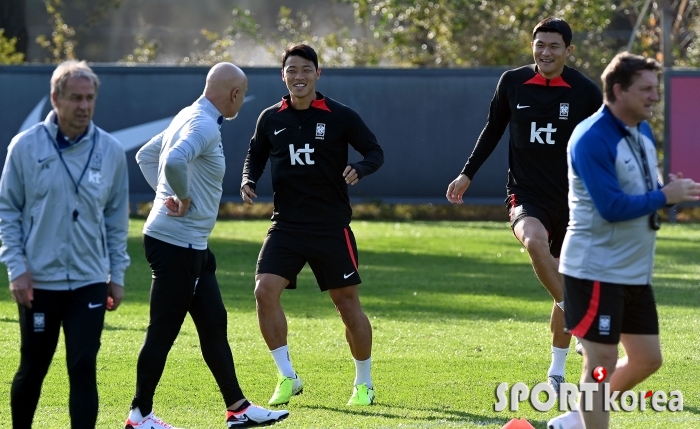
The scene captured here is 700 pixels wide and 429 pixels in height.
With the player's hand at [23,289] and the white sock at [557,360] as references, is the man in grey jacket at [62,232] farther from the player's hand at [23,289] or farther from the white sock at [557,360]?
the white sock at [557,360]

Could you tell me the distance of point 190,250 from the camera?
6.29 metres

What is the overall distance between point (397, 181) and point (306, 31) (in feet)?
29.4

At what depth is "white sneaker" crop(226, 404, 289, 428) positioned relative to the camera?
252 inches

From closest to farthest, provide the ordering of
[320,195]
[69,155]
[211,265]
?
[69,155] → [211,265] → [320,195]

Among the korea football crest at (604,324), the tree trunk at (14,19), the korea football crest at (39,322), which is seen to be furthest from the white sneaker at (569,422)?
the tree trunk at (14,19)

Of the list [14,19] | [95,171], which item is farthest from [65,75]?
[14,19]

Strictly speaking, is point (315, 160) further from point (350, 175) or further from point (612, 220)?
point (612, 220)

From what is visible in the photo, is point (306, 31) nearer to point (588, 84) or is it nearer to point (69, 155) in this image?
point (588, 84)

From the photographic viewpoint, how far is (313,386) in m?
7.68

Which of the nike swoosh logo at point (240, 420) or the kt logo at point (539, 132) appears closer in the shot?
the nike swoosh logo at point (240, 420)

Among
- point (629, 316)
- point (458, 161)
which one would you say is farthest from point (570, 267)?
point (458, 161)

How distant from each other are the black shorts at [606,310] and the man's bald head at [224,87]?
7.26 ft

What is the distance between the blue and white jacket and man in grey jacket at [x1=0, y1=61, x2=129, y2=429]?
220cm

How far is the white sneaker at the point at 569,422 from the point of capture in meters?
5.79
